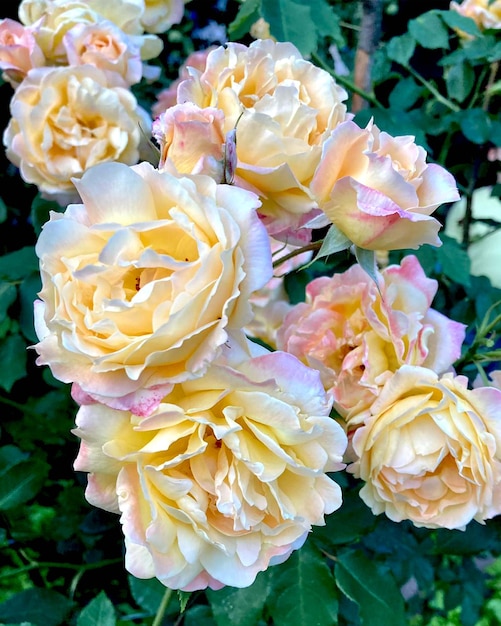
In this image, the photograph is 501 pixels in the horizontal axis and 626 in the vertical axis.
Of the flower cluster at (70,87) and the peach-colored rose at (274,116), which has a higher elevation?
the peach-colored rose at (274,116)

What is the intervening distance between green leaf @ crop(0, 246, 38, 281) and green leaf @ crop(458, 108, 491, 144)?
757 mm

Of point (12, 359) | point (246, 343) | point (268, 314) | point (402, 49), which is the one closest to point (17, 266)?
point (12, 359)

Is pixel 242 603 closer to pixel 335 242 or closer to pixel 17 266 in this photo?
pixel 335 242

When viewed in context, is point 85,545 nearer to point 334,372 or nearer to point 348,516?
point 348,516

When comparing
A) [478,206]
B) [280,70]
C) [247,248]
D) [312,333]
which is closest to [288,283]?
[312,333]

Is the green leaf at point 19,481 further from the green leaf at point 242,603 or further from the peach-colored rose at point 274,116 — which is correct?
the peach-colored rose at point 274,116

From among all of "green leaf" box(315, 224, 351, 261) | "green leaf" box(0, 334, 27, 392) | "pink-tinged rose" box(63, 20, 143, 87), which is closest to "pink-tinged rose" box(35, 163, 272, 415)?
"green leaf" box(315, 224, 351, 261)

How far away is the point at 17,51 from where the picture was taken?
2.93ft

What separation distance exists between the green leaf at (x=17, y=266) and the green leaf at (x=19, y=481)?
0.95 feet

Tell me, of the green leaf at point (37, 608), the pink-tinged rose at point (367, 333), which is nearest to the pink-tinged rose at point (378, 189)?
the pink-tinged rose at point (367, 333)

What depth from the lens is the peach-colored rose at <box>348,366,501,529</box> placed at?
612 millimetres

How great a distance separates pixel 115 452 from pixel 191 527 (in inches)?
3.3

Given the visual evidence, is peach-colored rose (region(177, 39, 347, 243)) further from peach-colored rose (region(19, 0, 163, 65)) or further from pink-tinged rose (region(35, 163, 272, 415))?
peach-colored rose (region(19, 0, 163, 65))

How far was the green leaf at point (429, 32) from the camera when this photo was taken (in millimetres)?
1091
